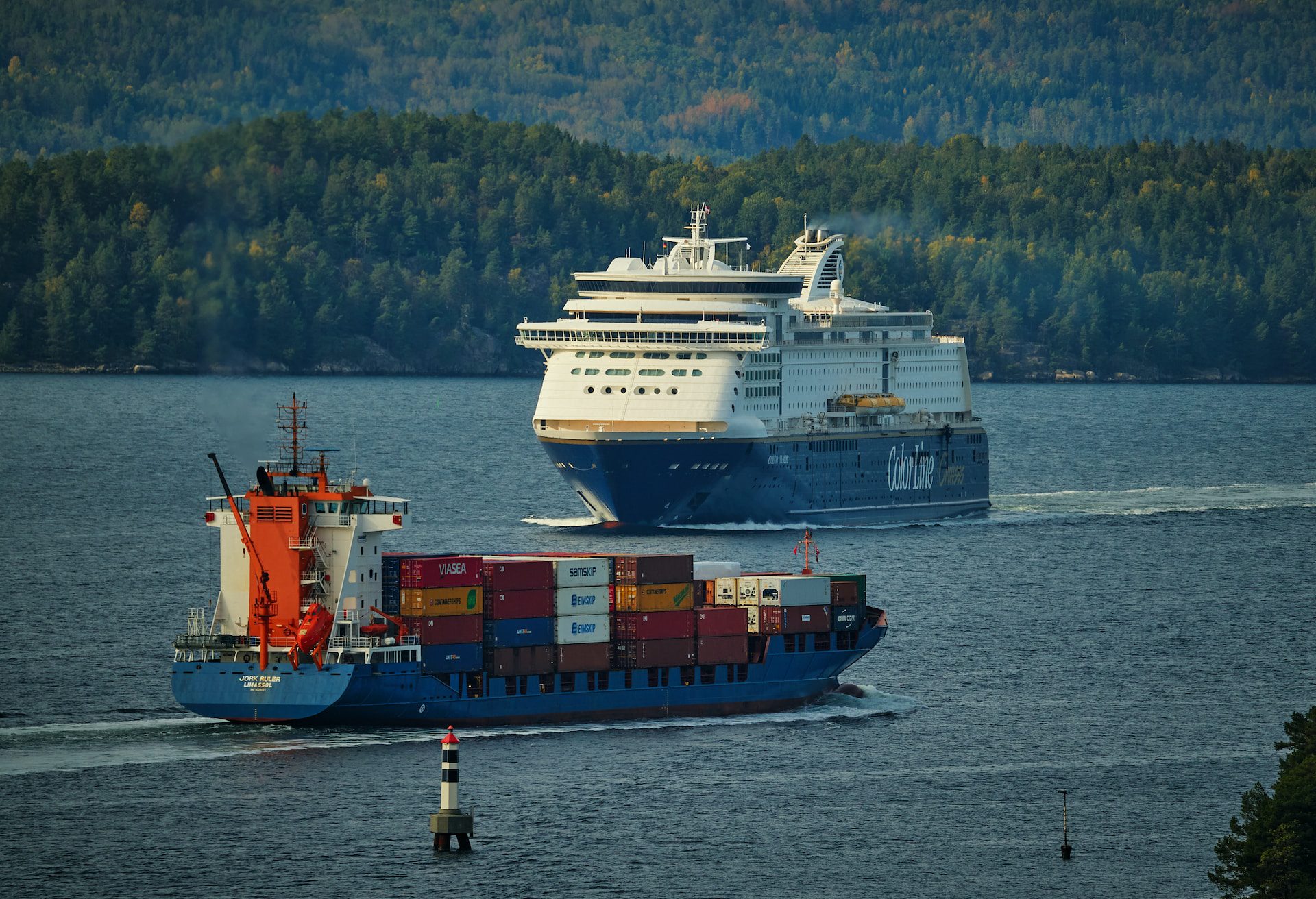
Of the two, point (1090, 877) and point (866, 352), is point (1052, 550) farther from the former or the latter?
point (1090, 877)

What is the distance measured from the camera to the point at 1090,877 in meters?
49.3

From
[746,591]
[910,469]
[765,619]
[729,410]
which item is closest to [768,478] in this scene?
[729,410]

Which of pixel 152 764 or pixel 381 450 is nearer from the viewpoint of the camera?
pixel 152 764

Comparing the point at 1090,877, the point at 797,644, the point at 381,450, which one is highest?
the point at 381,450

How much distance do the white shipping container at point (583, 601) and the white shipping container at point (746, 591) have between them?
5039 mm

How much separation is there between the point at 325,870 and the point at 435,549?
1528 inches

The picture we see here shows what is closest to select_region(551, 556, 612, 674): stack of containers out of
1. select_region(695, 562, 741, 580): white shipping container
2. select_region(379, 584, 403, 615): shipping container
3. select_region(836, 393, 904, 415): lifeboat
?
select_region(379, 584, 403, 615): shipping container

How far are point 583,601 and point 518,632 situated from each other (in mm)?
1901

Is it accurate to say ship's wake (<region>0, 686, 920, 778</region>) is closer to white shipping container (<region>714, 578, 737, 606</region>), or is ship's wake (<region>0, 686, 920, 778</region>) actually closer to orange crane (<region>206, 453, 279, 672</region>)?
orange crane (<region>206, 453, 279, 672</region>)

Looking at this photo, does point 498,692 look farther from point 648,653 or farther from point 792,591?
point 792,591

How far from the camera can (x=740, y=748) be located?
192ft

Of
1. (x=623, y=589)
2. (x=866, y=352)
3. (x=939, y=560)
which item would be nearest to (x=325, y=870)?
(x=623, y=589)

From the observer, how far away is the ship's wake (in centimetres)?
5469

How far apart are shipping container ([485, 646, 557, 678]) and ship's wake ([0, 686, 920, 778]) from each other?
136cm
